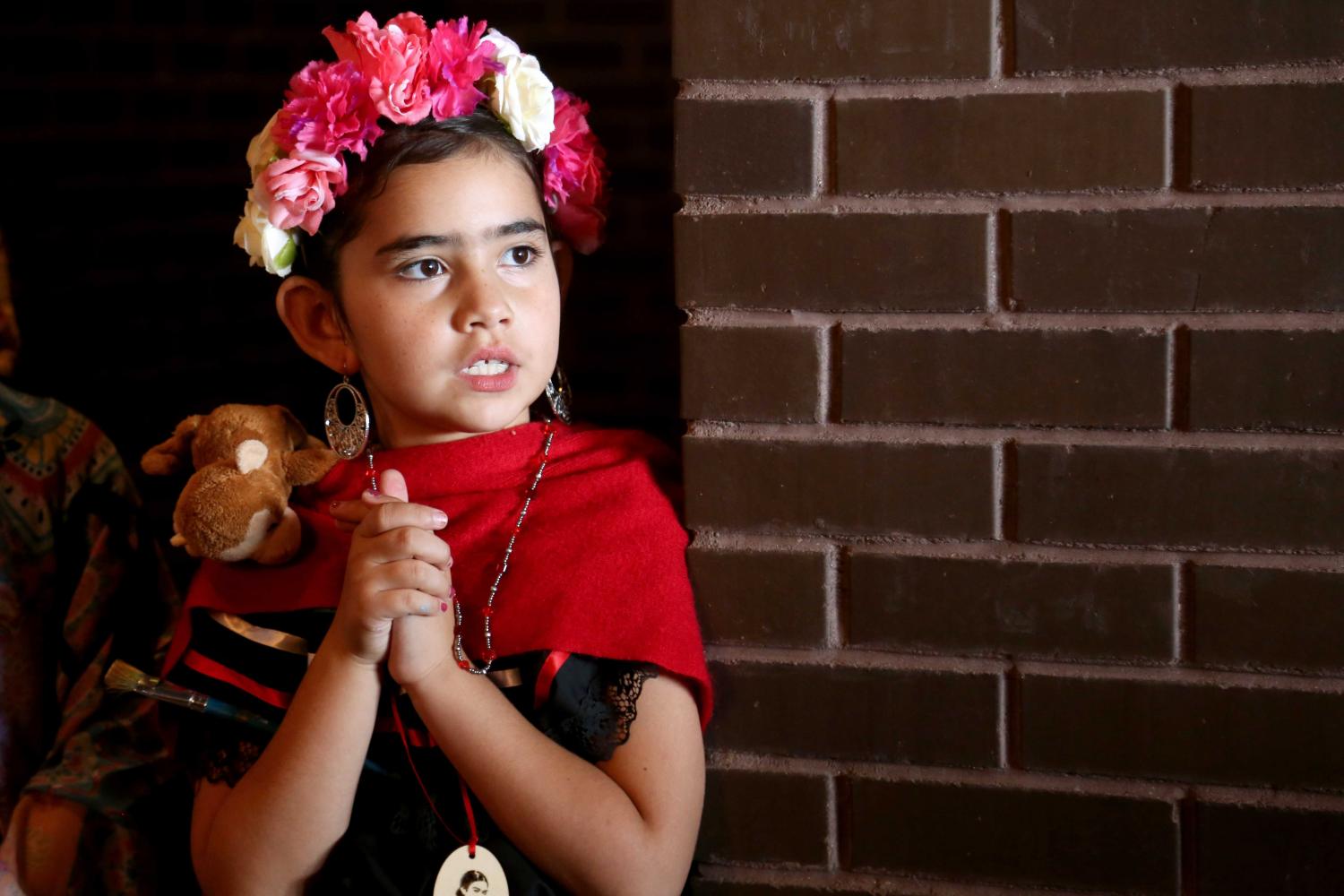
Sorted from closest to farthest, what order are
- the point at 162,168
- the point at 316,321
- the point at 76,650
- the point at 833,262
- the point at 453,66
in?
the point at 833,262
the point at 453,66
the point at 316,321
the point at 76,650
the point at 162,168

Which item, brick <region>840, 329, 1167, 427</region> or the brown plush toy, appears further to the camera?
the brown plush toy

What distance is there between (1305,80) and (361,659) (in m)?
1.11

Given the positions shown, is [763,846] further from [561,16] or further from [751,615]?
[561,16]

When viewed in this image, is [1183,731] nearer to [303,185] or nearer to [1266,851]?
[1266,851]

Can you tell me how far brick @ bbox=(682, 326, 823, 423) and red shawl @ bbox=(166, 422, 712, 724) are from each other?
A: 15 cm

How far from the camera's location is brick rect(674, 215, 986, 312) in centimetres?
→ 127

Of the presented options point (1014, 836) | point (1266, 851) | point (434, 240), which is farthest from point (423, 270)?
point (1266, 851)

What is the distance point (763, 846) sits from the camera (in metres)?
1.42

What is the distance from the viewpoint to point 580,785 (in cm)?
130

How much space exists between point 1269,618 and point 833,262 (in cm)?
58

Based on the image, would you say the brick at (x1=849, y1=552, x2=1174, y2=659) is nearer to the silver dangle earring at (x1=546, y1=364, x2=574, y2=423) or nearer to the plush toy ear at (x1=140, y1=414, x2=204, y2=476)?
the silver dangle earring at (x1=546, y1=364, x2=574, y2=423)

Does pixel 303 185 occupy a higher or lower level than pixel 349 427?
higher

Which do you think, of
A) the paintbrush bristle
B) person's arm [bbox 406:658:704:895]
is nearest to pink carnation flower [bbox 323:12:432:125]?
person's arm [bbox 406:658:704:895]

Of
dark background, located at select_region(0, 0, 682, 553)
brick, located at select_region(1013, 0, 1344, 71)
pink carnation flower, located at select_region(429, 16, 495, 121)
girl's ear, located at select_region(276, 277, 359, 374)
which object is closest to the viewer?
brick, located at select_region(1013, 0, 1344, 71)
